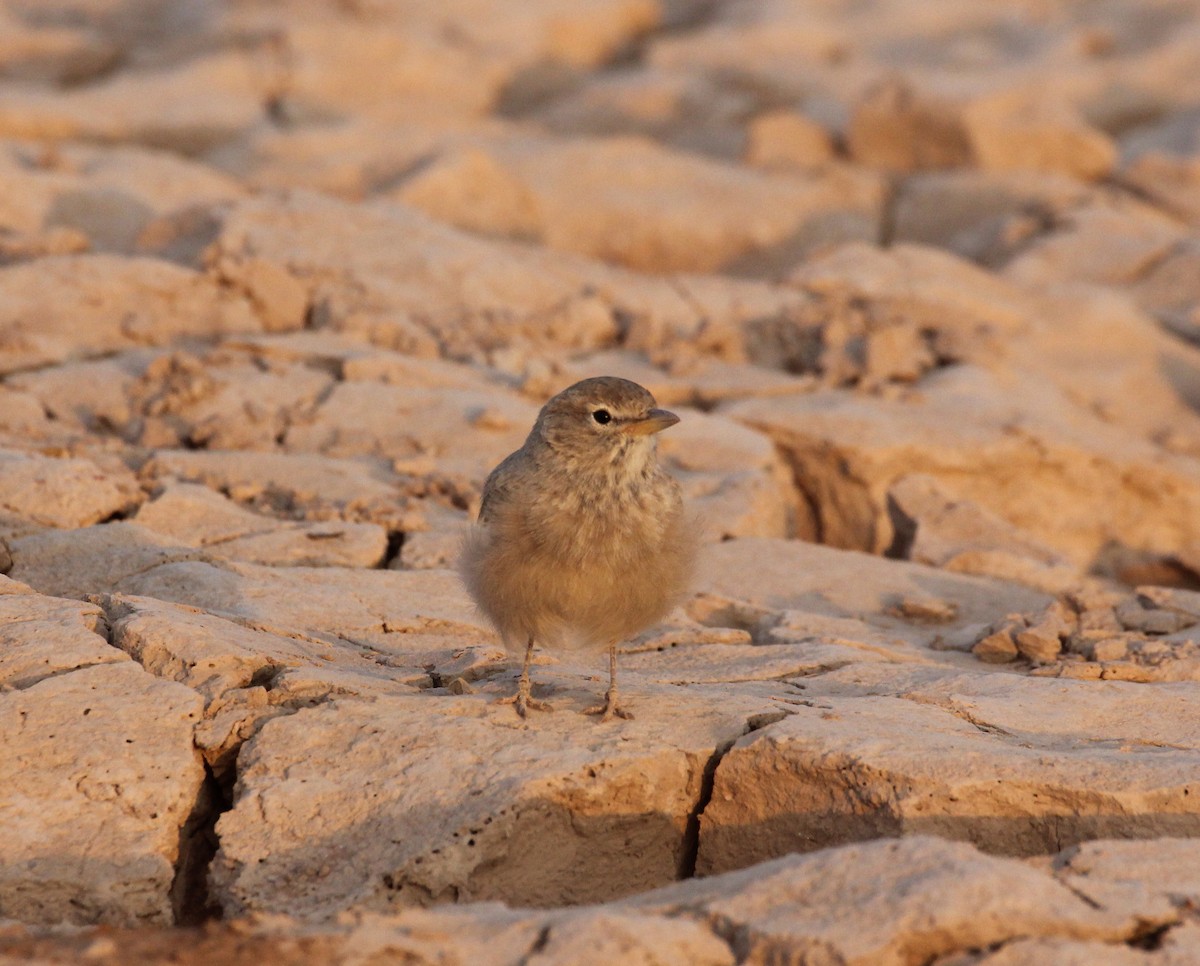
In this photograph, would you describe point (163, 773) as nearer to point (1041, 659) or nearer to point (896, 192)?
point (1041, 659)

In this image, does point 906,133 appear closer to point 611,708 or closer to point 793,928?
point 611,708

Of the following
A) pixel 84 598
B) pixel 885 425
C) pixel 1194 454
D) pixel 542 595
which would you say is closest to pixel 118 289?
pixel 84 598

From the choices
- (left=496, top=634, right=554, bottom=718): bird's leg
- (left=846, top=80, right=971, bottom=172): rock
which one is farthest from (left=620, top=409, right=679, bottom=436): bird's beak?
(left=846, top=80, right=971, bottom=172): rock

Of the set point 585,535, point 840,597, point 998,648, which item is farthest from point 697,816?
point 840,597

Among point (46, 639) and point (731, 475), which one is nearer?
point (46, 639)

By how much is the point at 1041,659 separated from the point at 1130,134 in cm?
1192

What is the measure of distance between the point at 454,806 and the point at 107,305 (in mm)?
6046

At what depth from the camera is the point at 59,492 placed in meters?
6.38

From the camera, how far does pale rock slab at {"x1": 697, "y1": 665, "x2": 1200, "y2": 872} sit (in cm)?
417

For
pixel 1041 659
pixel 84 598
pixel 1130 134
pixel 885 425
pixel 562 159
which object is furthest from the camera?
pixel 1130 134

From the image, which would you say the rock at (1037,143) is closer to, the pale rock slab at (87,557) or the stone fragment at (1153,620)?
the stone fragment at (1153,620)

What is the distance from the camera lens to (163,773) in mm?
4184

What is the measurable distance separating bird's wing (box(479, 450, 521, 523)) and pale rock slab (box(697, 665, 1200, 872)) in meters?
1.17

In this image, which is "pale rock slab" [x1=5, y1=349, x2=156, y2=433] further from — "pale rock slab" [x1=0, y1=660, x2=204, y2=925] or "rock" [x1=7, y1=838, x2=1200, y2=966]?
"rock" [x1=7, y1=838, x2=1200, y2=966]
